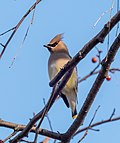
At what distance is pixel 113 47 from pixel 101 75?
7.8 inches

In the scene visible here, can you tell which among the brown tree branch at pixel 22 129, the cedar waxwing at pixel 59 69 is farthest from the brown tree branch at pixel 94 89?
the cedar waxwing at pixel 59 69

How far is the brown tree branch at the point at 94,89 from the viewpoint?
2.17 metres

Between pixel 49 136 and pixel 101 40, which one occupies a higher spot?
pixel 101 40

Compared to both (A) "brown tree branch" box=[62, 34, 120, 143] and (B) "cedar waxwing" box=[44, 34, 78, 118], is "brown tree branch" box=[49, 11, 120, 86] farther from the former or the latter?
(B) "cedar waxwing" box=[44, 34, 78, 118]

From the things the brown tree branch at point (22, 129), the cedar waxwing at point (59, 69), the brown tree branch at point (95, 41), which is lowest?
the cedar waxwing at point (59, 69)

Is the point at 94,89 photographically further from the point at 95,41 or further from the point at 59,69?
the point at 59,69

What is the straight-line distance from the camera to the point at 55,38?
6121 mm

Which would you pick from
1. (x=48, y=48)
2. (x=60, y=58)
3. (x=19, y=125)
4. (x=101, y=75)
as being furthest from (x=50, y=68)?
(x=101, y=75)

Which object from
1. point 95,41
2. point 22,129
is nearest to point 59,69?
point 22,129

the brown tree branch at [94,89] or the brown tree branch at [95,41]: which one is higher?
the brown tree branch at [95,41]

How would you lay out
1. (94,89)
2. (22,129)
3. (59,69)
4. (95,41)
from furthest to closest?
(59,69) → (22,129) → (94,89) → (95,41)

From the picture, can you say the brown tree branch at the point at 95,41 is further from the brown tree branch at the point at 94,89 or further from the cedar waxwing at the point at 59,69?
the cedar waxwing at the point at 59,69

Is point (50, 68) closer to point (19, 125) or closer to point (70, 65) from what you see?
point (19, 125)

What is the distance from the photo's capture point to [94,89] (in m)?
2.38
